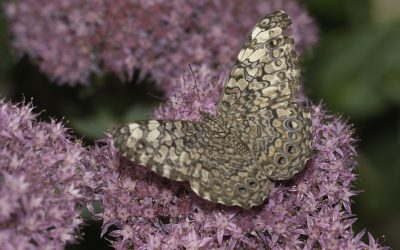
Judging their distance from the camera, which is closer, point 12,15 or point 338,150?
point 338,150

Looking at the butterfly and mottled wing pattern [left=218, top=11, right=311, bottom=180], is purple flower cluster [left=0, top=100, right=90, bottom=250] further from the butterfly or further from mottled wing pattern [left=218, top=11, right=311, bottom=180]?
mottled wing pattern [left=218, top=11, right=311, bottom=180]

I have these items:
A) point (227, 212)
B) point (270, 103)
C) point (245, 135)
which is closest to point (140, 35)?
point (270, 103)

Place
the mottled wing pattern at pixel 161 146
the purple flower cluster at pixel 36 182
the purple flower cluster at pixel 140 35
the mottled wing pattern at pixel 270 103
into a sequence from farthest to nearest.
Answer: the purple flower cluster at pixel 140 35 → the mottled wing pattern at pixel 270 103 → the mottled wing pattern at pixel 161 146 → the purple flower cluster at pixel 36 182

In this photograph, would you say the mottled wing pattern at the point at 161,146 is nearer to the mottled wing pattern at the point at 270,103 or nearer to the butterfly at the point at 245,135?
the butterfly at the point at 245,135

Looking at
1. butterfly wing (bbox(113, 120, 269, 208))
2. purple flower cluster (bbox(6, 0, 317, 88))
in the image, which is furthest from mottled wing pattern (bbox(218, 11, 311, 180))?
purple flower cluster (bbox(6, 0, 317, 88))

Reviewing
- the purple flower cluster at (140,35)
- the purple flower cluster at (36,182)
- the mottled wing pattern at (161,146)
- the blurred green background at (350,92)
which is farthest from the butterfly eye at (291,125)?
the blurred green background at (350,92)

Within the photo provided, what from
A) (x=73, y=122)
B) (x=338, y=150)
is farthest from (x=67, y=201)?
(x=73, y=122)

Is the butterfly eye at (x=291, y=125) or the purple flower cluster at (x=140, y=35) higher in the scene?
the purple flower cluster at (x=140, y=35)

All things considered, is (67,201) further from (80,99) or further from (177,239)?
(80,99)
